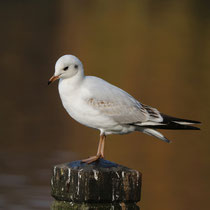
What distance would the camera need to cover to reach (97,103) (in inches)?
200

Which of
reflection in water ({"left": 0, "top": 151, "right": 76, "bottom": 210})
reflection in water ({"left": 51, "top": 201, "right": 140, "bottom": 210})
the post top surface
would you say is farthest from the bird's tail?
reflection in water ({"left": 0, "top": 151, "right": 76, "bottom": 210})

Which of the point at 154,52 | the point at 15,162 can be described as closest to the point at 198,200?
the point at 15,162

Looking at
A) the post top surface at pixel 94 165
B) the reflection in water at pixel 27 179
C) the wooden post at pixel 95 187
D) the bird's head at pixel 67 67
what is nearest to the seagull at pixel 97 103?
the bird's head at pixel 67 67

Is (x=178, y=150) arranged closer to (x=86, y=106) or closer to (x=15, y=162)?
(x=15, y=162)

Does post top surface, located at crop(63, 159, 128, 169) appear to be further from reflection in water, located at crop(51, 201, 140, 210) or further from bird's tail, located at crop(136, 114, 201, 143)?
bird's tail, located at crop(136, 114, 201, 143)

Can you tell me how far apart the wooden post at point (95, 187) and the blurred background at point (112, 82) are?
4.58 meters

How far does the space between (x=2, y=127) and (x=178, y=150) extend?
307 cm

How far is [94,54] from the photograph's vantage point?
24.7 m

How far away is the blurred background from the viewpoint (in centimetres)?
1028

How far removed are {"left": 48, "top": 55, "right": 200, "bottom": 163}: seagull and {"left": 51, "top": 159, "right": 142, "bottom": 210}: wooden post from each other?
2.43 feet

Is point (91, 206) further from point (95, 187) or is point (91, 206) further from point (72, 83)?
point (72, 83)

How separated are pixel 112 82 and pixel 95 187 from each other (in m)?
14.0

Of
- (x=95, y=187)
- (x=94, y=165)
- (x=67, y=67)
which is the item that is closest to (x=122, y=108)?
(x=67, y=67)

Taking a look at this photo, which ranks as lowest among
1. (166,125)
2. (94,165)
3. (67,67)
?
(94,165)
